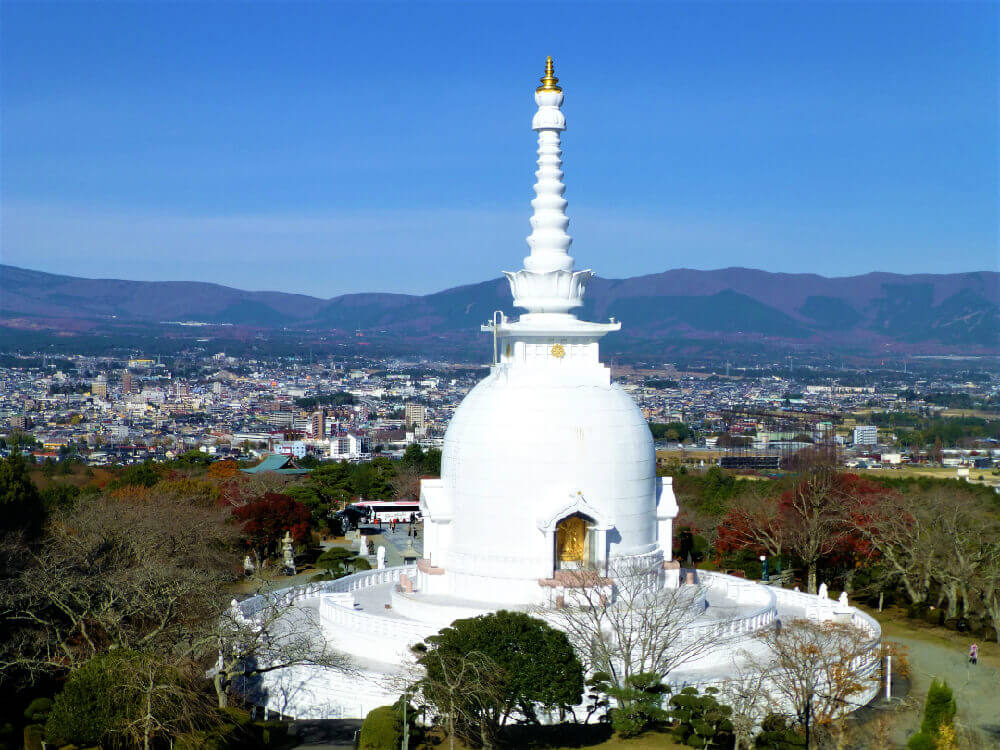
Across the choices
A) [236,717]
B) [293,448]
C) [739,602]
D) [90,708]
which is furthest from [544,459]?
[293,448]

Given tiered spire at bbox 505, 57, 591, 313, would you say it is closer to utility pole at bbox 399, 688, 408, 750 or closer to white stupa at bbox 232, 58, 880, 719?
white stupa at bbox 232, 58, 880, 719

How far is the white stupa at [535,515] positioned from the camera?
104 ft

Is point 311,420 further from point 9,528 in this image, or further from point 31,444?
point 9,528

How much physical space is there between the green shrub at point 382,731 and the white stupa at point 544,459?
6453 millimetres

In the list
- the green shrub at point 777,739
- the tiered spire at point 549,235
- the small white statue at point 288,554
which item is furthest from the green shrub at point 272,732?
the small white statue at point 288,554

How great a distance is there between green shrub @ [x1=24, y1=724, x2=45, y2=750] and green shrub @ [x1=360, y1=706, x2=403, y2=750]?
7027 mm

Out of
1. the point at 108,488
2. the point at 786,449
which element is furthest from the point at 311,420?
the point at 108,488

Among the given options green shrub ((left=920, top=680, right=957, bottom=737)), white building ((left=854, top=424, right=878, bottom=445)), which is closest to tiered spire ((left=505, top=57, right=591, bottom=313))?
green shrub ((left=920, top=680, right=957, bottom=737))

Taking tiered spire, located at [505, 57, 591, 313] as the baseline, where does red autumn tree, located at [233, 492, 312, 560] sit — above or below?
below

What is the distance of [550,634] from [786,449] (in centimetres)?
10553

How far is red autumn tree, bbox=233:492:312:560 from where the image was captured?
51.7 meters

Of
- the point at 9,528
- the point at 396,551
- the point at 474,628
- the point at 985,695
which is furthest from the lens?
the point at 396,551

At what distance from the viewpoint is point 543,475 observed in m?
33.2

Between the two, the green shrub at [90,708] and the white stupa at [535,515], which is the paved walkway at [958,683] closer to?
the white stupa at [535,515]
